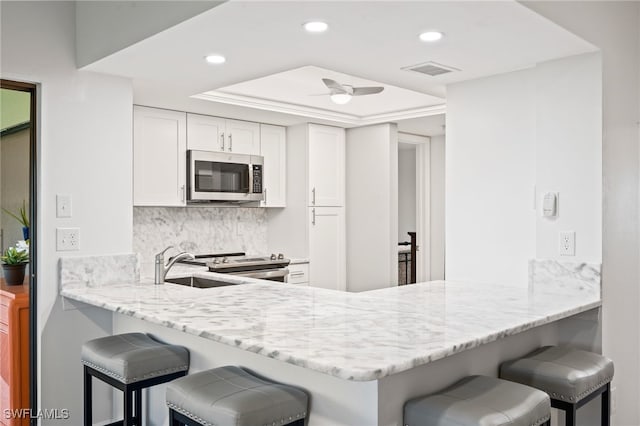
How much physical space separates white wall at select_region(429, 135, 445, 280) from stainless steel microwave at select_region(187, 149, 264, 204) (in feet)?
6.48

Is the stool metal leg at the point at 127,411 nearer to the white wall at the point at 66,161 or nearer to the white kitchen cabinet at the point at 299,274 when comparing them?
the white wall at the point at 66,161

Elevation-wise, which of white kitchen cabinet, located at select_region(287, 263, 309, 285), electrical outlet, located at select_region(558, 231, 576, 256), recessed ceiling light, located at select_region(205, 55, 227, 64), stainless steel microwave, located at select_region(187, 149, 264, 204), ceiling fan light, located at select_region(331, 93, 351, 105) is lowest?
white kitchen cabinet, located at select_region(287, 263, 309, 285)

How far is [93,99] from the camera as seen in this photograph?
10.1 ft

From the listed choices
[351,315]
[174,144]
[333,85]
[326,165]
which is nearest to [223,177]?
[174,144]

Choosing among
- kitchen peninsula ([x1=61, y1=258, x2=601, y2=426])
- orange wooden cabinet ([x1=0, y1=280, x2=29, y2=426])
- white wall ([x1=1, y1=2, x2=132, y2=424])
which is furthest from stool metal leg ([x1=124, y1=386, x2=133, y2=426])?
orange wooden cabinet ([x1=0, y1=280, x2=29, y2=426])

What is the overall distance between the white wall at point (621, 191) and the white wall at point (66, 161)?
2510 mm

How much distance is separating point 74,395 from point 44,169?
1.22 meters

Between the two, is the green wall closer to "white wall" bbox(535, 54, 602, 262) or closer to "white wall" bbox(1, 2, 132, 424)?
"white wall" bbox(1, 2, 132, 424)

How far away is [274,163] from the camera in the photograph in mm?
5289

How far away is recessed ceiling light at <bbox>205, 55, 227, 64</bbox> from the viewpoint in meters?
2.77

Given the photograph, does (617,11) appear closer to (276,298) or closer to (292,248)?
(276,298)

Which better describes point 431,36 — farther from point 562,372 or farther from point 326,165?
point 326,165

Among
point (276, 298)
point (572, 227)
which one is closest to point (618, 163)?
point (572, 227)

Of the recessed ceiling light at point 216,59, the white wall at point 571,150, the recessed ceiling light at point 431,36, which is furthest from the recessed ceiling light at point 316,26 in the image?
the white wall at point 571,150
